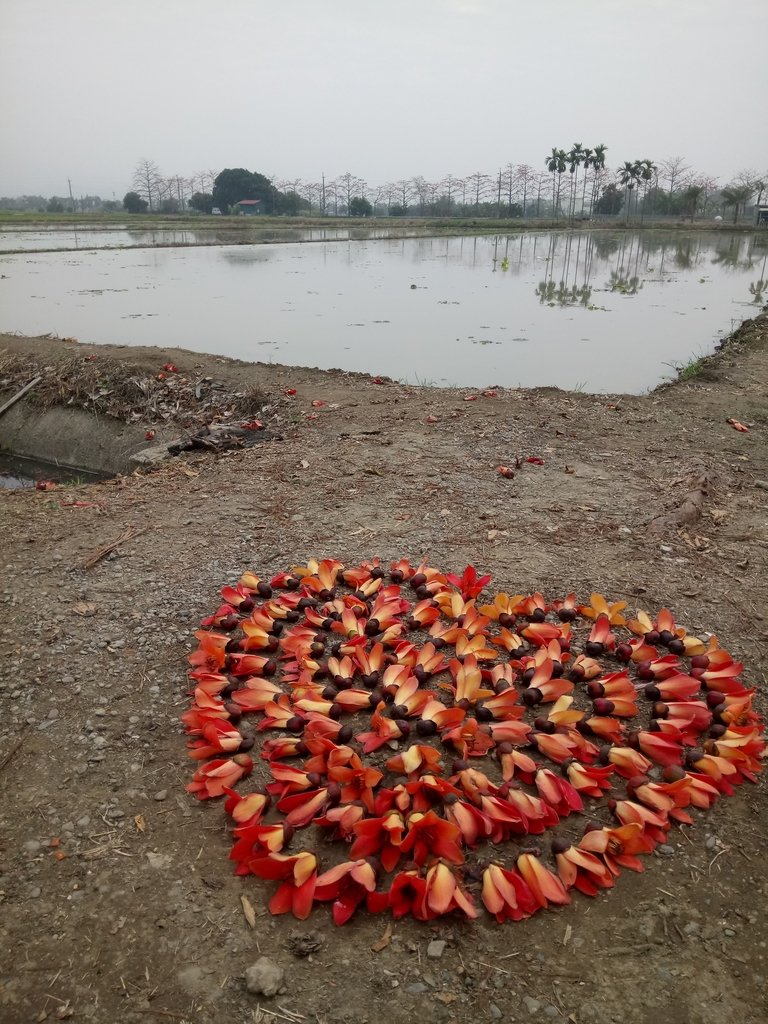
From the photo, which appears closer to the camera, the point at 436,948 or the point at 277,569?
the point at 436,948

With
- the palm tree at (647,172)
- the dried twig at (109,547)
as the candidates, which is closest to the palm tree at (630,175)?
the palm tree at (647,172)

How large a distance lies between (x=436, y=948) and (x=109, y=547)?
260cm

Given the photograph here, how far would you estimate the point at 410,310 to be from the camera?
40.7 ft

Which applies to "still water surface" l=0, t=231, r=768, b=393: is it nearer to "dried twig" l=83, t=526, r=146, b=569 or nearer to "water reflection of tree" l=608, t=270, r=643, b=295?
"water reflection of tree" l=608, t=270, r=643, b=295

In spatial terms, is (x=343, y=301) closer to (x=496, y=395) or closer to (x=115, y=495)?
(x=496, y=395)

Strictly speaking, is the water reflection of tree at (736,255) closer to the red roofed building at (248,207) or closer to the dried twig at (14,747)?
the dried twig at (14,747)

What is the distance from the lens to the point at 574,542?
356cm

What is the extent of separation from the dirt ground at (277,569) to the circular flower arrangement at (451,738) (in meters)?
0.09

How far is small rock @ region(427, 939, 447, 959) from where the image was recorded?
1.57 meters

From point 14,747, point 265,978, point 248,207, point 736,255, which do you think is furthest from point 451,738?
point 248,207

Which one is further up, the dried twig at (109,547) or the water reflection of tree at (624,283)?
the water reflection of tree at (624,283)

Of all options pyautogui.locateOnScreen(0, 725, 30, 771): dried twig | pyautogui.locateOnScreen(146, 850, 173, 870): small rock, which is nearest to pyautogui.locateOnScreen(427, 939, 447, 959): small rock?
pyautogui.locateOnScreen(146, 850, 173, 870): small rock

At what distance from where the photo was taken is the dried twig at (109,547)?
10.9 feet

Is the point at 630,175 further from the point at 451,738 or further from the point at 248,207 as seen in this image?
the point at 451,738
